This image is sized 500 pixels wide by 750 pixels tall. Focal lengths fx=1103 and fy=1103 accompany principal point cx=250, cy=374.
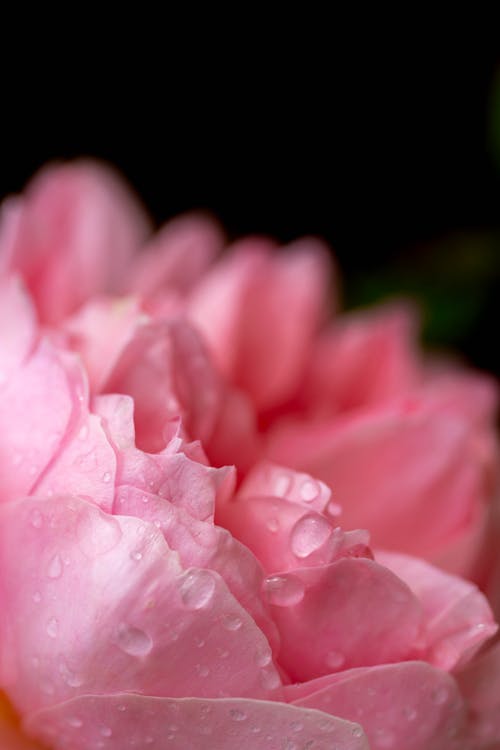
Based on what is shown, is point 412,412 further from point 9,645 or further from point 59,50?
point 59,50

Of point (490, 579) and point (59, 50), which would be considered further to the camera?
point (59, 50)

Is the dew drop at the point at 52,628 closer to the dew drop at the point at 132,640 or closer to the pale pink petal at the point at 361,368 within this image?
the dew drop at the point at 132,640

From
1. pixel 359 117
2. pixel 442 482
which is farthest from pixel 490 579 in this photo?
pixel 359 117

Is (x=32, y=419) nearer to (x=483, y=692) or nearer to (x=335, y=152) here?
(x=483, y=692)

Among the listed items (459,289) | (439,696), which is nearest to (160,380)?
(439,696)

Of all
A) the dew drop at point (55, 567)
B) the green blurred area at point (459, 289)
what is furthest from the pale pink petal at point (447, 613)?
the green blurred area at point (459, 289)
